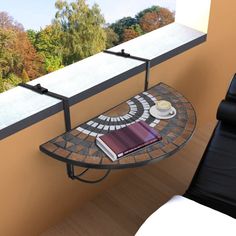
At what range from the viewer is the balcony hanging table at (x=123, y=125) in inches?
60.1

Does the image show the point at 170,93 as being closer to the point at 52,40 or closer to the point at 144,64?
the point at 144,64

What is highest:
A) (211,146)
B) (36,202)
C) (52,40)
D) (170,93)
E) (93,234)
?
(170,93)

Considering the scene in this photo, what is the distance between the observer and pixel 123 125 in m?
1.73

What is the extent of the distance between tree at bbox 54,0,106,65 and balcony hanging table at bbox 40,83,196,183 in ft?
51.3

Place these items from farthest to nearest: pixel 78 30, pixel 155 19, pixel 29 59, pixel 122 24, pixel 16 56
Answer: pixel 122 24, pixel 155 19, pixel 78 30, pixel 29 59, pixel 16 56

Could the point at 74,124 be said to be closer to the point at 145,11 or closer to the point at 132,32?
the point at 132,32

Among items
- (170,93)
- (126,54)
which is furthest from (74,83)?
(170,93)

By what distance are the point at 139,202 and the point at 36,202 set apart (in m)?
0.59

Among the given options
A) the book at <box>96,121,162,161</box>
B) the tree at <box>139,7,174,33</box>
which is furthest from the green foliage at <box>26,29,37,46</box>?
the book at <box>96,121,162,161</box>

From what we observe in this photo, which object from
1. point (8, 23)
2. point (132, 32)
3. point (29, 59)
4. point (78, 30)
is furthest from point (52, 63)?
point (132, 32)

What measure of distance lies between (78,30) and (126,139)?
56.3 feet

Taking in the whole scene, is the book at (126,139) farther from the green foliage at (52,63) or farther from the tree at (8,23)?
the tree at (8,23)

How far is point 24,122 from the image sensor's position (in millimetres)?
1590

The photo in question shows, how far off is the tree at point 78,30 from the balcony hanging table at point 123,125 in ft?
51.3
